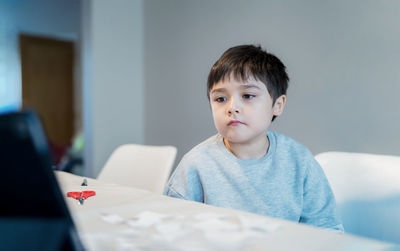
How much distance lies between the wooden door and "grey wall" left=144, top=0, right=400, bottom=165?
3678mm

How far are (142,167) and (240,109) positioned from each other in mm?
595

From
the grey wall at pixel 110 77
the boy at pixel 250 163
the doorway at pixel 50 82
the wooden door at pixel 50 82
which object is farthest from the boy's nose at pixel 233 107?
the wooden door at pixel 50 82

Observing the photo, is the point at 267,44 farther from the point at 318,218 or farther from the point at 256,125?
the point at 318,218

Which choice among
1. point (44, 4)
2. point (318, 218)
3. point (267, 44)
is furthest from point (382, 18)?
point (44, 4)

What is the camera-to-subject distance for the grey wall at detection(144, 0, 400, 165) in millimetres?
1730

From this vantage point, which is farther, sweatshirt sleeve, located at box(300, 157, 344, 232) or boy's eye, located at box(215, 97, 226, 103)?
boy's eye, located at box(215, 97, 226, 103)

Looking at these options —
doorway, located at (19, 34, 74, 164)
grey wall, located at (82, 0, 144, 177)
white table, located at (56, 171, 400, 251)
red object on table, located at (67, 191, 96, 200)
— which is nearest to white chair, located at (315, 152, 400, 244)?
white table, located at (56, 171, 400, 251)

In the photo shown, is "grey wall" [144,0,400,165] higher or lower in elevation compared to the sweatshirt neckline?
higher

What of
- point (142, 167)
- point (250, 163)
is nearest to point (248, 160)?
point (250, 163)

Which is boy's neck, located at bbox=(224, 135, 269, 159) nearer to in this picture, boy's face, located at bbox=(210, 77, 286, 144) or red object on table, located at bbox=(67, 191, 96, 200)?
boy's face, located at bbox=(210, 77, 286, 144)

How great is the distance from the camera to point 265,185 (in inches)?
40.2

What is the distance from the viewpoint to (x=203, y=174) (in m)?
1.05

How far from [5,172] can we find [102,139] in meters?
2.78

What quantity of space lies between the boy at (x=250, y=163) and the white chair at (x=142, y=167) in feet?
1.08
